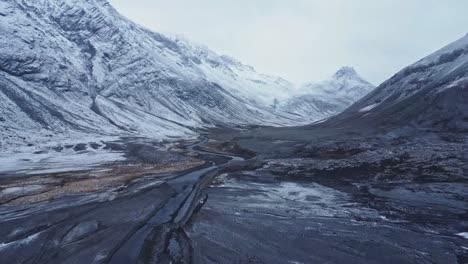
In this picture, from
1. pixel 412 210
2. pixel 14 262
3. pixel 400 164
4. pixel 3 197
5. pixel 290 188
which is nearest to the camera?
pixel 14 262

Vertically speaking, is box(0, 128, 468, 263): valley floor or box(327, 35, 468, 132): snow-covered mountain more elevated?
box(327, 35, 468, 132): snow-covered mountain

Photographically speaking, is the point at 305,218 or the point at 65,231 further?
the point at 305,218

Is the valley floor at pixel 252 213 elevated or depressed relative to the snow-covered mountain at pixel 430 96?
depressed

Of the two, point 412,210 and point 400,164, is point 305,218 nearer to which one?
point 412,210

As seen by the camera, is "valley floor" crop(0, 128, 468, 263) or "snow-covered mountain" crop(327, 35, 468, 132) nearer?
"valley floor" crop(0, 128, 468, 263)

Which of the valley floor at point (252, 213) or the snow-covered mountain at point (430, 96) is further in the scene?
the snow-covered mountain at point (430, 96)

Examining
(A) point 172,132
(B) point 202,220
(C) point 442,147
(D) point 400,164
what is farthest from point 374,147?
(A) point 172,132
